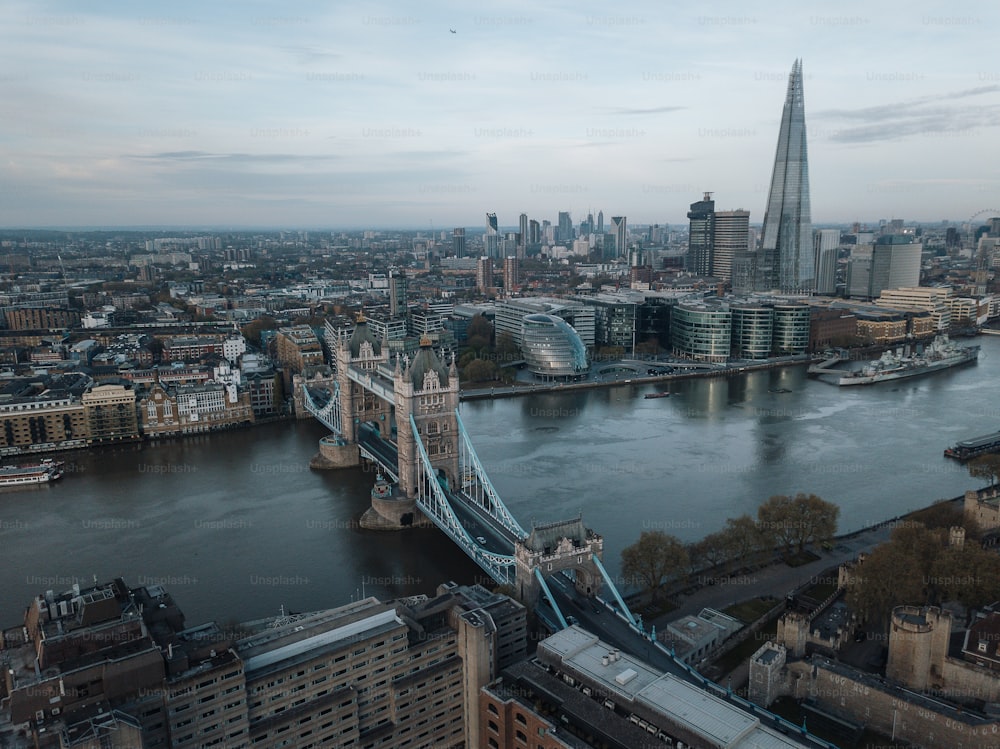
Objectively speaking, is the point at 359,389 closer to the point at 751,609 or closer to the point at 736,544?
the point at 736,544

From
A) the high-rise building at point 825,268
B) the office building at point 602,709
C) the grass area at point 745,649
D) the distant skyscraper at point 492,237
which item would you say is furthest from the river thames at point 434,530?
the distant skyscraper at point 492,237

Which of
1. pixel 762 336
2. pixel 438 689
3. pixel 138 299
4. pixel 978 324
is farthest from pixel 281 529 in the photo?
pixel 978 324

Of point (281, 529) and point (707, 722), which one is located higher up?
point (707, 722)

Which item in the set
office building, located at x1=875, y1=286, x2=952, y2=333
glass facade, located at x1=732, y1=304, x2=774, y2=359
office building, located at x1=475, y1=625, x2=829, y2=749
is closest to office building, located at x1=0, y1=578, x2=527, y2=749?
office building, located at x1=475, y1=625, x2=829, y2=749

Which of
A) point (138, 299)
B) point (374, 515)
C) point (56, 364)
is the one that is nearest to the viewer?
point (374, 515)

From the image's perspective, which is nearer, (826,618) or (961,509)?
(826,618)

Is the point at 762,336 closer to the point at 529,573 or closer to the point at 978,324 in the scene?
the point at 978,324
